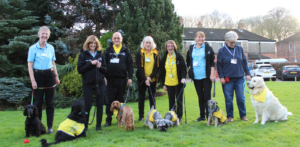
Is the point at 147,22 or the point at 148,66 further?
the point at 147,22

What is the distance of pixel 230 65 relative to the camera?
4.71m

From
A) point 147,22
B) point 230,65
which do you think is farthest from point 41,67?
point 147,22

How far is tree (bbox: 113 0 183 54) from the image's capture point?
894 centimetres

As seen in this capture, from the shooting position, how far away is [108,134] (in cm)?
394

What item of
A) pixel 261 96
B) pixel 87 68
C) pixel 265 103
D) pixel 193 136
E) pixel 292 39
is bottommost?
pixel 193 136

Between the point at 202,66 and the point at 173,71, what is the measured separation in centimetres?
68

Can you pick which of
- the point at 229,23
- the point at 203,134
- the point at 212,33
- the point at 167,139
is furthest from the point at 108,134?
the point at 229,23

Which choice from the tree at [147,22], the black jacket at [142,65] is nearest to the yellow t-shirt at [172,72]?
the black jacket at [142,65]

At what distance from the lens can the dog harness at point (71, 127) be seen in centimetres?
347

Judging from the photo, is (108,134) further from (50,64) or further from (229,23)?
(229,23)

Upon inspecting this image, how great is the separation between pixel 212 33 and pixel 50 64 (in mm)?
32632

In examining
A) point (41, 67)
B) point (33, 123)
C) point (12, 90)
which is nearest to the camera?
point (33, 123)

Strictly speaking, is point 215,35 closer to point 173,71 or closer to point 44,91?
point 173,71

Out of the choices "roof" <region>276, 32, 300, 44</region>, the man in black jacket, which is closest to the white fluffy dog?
the man in black jacket
